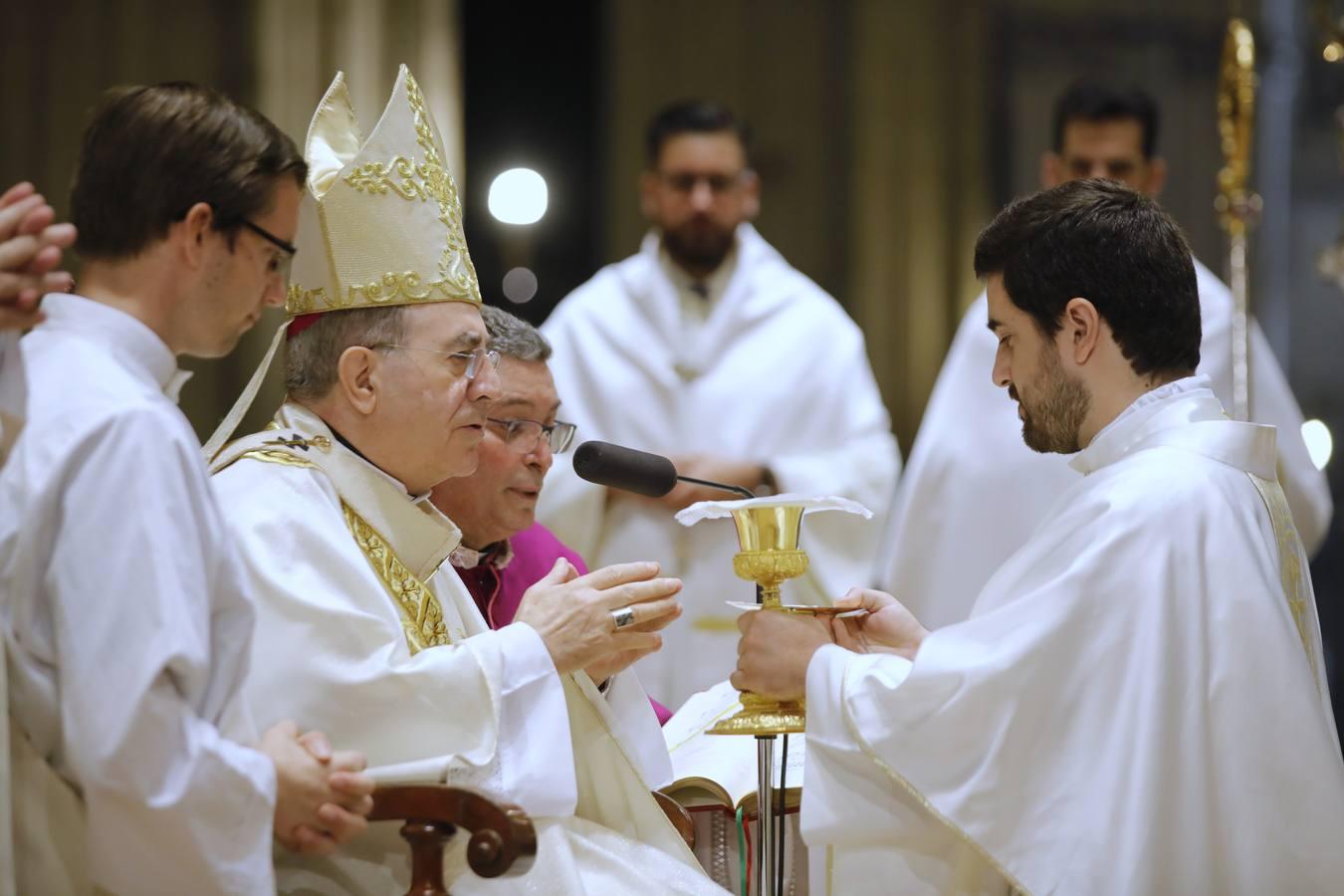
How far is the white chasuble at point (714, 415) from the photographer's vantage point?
570 cm

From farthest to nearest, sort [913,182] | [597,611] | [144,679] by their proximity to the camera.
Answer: [913,182]
[597,611]
[144,679]

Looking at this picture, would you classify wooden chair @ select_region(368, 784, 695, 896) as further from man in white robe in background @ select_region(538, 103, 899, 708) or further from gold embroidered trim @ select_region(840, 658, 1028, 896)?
man in white robe in background @ select_region(538, 103, 899, 708)

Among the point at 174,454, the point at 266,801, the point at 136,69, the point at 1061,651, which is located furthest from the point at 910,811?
the point at 136,69

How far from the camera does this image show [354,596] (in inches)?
113

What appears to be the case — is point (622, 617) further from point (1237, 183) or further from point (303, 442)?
point (1237, 183)

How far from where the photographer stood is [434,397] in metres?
3.08

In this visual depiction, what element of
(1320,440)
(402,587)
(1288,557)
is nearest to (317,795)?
(402,587)

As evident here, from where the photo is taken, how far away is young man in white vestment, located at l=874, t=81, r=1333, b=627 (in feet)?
18.8

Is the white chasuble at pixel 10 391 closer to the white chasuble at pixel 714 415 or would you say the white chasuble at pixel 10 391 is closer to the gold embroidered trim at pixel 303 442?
the gold embroidered trim at pixel 303 442

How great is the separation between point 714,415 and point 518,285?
6.58ft

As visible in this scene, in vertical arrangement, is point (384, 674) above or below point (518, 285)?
below

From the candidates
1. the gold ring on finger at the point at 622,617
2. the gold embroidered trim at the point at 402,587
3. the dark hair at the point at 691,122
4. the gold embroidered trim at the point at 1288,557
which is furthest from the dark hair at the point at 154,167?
the dark hair at the point at 691,122

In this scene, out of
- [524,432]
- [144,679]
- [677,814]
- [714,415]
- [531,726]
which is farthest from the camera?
[714,415]

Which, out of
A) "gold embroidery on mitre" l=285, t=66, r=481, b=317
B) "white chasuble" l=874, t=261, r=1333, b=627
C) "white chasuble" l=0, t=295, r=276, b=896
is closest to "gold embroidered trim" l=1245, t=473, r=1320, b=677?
"gold embroidery on mitre" l=285, t=66, r=481, b=317
